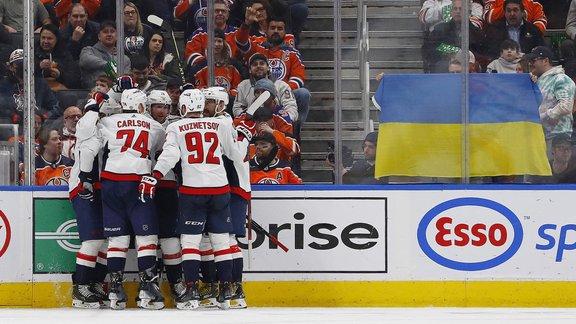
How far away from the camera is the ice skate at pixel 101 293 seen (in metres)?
8.37

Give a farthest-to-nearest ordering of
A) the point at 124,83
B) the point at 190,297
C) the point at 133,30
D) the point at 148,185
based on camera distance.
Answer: the point at 133,30, the point at 124,83, the point at 190,297, the point at 148,185

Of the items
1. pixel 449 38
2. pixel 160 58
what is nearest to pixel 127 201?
pixel 160 58

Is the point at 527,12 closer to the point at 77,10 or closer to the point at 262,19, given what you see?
the point at 262,19

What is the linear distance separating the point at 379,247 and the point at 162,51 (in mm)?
1879

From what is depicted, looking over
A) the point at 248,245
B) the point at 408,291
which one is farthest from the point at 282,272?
the point at 408,291

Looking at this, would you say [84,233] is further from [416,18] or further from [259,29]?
[416,18]

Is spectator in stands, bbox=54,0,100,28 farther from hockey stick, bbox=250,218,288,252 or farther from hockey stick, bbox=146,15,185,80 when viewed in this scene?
hockey stick, bbox=250,218,288,252

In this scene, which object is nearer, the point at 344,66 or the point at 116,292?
the point at 116,292

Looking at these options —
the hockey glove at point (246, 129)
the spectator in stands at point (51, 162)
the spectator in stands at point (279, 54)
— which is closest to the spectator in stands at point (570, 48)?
the spectator in stands at point (279, 54)

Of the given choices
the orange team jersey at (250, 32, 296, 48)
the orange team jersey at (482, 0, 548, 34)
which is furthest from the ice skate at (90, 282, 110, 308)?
the orange team jersey at (482, 0, 548, 34)

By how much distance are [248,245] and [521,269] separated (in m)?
1.74

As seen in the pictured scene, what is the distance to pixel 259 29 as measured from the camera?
8.52 m

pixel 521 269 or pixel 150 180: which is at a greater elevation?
pixel 150 180

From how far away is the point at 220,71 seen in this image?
8531 millimetres
